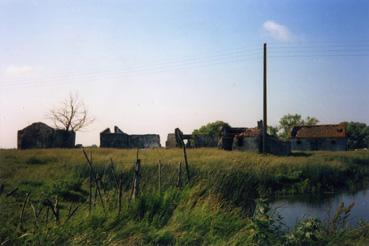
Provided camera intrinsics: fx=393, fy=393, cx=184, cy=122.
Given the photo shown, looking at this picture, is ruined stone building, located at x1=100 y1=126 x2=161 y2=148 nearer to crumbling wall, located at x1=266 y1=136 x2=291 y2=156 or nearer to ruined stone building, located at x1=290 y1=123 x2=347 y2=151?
crumbling wall, located at x1=266 y1=136 x2=291 y2=156

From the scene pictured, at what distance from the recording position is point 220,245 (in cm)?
615

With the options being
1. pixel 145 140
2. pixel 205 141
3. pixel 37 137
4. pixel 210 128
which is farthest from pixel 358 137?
pixel 37 137

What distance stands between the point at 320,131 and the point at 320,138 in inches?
54.4

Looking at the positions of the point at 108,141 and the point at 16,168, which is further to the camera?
the point at 108,141

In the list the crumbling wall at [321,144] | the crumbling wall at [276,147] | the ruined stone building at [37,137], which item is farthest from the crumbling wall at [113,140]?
the crumbling wall at [321,144]

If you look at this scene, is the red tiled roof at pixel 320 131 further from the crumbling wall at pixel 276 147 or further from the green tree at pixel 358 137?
the green tree at pixel 358 137

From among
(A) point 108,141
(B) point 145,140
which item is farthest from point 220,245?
(B) point 145,140

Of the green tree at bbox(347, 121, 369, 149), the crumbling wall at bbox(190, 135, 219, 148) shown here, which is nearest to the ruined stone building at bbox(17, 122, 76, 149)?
the crumbling wall at bbox(190, 135, 219, 148)

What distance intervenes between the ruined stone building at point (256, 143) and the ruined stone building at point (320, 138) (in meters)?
20.6

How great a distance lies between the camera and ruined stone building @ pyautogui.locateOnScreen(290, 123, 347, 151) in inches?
2183

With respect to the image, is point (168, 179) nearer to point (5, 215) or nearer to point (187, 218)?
point (187, 218)

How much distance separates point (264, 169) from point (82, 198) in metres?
9.19

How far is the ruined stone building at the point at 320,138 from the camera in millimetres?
55438

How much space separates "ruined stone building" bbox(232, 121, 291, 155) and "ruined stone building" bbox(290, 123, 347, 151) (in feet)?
67.7
